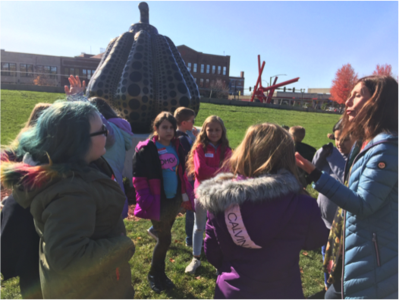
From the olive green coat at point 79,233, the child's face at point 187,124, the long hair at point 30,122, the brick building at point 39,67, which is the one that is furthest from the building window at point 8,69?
the olive green coat at point 79,233

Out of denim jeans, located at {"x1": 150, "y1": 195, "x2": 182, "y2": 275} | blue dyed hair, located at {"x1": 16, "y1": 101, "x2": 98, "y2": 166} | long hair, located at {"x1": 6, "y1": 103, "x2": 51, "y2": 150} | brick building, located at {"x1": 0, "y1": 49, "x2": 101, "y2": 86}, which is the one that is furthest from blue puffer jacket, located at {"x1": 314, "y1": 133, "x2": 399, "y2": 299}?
brick building, located at {"x1": 0, "y1": 49, "x2": 101, "y2": 86}

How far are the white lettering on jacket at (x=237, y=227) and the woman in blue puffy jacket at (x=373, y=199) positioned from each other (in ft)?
1.96

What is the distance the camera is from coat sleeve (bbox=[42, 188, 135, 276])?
4.14 ft

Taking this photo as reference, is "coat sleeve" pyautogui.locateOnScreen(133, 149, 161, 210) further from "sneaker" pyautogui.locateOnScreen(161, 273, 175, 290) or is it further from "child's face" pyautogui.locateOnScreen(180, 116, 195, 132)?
"child's face" pyautogui.locateOnScreen(180, 116, 195, 132)

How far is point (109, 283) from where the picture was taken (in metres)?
1.58

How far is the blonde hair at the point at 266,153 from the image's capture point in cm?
163

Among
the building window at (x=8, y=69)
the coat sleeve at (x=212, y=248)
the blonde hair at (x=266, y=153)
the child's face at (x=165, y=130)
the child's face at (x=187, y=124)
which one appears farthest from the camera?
the building window at (x=8, y=69)

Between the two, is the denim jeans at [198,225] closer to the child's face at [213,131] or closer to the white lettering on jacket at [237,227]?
the child's face at [213,131]

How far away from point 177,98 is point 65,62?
181 feet

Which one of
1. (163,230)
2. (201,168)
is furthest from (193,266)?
(201,168)

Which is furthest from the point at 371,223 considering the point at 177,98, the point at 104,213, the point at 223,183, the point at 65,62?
the point at 65,62

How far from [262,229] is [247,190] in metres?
0.23

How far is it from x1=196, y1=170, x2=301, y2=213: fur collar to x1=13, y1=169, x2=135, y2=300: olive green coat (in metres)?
0.50

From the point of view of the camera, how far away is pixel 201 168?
333cm
